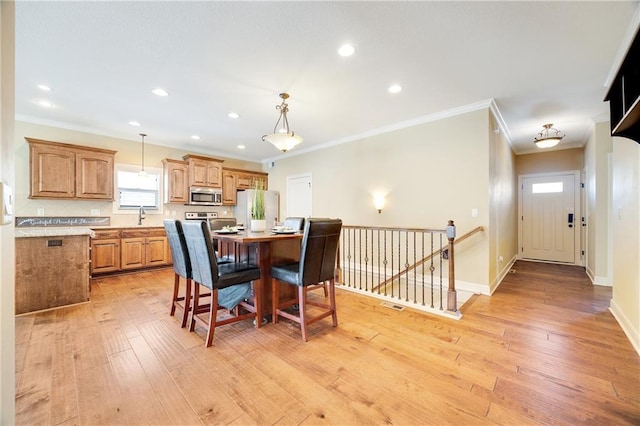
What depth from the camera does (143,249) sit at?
4.82 metres

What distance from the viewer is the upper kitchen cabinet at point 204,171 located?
5.62 metres

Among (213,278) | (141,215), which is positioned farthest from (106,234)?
(213,278)

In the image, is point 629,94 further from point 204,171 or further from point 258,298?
point 204,171

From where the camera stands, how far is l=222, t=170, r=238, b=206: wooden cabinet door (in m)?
6.29

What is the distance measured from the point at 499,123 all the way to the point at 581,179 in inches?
123

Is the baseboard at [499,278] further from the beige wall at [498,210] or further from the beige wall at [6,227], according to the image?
the beige wall at [6,227]

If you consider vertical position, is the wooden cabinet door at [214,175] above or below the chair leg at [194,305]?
above

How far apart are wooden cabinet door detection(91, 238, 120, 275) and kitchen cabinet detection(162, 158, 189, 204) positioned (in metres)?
1.30

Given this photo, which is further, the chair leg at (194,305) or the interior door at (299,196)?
the interior door at (299,196)

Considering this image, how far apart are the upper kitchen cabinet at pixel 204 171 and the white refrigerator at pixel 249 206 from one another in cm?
65

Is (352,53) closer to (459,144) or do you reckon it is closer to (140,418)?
(459,144)

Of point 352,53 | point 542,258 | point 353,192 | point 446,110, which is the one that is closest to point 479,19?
point 352,53

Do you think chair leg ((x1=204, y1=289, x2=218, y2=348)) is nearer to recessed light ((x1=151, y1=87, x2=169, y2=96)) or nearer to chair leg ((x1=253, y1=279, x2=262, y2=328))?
chair leg ((x1=253, y1=279, x2=262, y2=328))

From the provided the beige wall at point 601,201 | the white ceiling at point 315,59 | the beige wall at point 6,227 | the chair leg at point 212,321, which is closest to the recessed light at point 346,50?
the white ceiling at point 315,59
